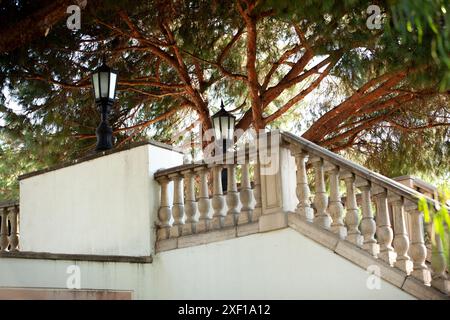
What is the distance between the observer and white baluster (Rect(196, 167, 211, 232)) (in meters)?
7.02

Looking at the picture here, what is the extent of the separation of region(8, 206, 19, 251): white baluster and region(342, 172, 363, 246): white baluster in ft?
13.9

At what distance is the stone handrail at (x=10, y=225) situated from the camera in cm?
862

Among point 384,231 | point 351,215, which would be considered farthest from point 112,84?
point 384,231

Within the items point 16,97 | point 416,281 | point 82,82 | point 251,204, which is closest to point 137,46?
point 82,82

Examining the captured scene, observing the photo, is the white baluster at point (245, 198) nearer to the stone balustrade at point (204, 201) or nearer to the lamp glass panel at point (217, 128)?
the stone balustrade at point (204, 201)

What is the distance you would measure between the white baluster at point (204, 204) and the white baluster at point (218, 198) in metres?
0.10

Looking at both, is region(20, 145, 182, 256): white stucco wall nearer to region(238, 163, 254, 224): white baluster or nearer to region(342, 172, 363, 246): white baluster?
region(238, 163, 254, 224): white baluster

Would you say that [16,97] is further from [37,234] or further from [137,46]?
[37,234]

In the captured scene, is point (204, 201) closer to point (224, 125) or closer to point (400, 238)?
point (400, 238)

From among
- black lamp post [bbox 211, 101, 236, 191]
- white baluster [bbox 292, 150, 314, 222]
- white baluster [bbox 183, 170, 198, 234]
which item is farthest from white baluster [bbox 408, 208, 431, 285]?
black lamp post [bbox 211, 101, 236, 191]

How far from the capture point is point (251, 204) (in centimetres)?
676

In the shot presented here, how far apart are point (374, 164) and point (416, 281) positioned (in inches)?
337

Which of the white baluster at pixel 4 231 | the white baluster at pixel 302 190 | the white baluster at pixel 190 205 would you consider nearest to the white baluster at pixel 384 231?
the white baluster at pixel 302 190

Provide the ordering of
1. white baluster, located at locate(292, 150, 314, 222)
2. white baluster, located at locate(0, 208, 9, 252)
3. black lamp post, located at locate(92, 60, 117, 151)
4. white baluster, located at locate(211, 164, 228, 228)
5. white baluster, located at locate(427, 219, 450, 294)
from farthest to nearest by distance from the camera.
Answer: white baluster, located at locate(0, 208, 9, 252)
black lamp post, located at locate(92, 60, 117, 151)
white baluster, located at locate(211, 164, 228, 228)
white baluster, located at locate(292, 150, 314, 222)
white baluster, located at locate(427, 219, 450, 294)
